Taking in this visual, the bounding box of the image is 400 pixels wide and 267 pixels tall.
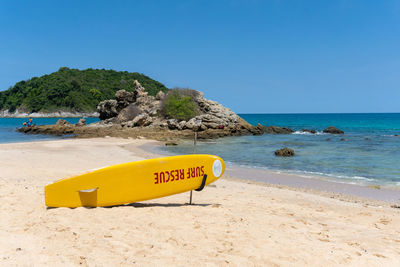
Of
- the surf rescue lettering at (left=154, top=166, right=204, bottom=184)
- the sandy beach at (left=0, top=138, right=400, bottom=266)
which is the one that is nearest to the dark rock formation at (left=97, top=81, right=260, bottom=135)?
the surf rescue lettering at (left=154, top=166, right=204, bottom=184)

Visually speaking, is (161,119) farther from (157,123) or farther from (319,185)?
(319,185)

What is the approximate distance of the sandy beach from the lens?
3.05 m

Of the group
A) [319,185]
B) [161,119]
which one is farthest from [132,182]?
[161,119]

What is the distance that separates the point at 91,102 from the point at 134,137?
279 ft

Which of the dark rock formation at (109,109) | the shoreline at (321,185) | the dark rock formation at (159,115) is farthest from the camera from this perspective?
the dark rock formation at (109,109)

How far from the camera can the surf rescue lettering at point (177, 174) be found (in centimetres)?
527

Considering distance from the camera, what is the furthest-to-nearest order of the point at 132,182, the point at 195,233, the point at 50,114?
the point at 50,114, the point at 132,182, the point at 195,233

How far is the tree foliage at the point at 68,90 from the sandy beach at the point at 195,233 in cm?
9834

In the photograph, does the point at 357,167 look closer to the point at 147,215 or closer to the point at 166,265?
the point at 147,215

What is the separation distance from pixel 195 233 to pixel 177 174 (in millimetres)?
1720

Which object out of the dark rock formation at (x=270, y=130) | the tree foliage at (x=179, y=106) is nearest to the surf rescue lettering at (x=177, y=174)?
the dark rock formation at (x=270, y=130)

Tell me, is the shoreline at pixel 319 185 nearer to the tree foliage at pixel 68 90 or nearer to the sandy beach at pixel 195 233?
the sandy beach at pixel 195 233

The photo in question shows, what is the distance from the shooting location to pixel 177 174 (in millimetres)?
5426

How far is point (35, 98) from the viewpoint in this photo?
99938 mm
